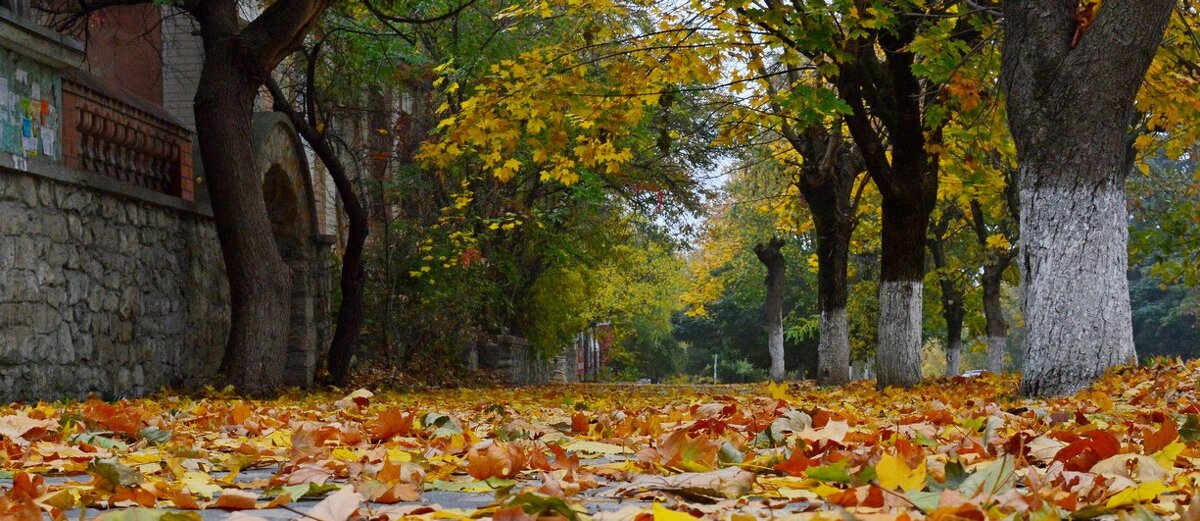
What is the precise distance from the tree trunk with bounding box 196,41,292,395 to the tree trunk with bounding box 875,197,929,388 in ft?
21.6

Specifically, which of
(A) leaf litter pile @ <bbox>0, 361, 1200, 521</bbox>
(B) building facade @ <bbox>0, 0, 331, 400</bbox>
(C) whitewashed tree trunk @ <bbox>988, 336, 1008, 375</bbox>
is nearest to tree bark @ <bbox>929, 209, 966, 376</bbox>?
(C) whitewashed tree trunk @ <bbox>988, 336, 1008, 375</bbox>

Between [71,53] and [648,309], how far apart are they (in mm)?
35971

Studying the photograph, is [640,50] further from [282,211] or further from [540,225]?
[540,225]

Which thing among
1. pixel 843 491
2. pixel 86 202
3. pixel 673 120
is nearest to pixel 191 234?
pixel 86 202

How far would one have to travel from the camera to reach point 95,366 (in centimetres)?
1052

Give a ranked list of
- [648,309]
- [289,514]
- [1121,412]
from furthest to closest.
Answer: [648,309] < [1121,412] < [289,514]

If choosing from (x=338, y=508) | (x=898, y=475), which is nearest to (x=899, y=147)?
(x=898, y=475)

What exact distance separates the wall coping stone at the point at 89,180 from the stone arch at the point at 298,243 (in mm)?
2106

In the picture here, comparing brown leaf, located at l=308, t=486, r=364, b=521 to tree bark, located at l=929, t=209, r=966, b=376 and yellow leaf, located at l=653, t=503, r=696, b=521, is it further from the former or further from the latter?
tree bark, located at l=929, t=209, r=966, b=376

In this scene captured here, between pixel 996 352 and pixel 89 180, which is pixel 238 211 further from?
pixel 996 352

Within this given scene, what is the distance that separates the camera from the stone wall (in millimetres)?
9336

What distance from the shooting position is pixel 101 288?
10.8m

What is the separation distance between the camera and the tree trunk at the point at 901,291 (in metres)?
13.7

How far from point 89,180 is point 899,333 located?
854 centimetres
